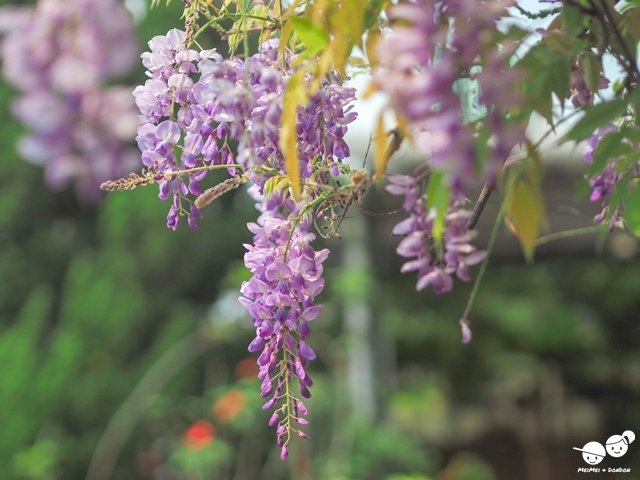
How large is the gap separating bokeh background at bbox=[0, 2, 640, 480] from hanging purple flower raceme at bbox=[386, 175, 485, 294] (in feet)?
10.8

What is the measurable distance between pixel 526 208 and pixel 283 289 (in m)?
0.33

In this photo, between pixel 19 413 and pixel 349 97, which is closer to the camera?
pixel 349 97

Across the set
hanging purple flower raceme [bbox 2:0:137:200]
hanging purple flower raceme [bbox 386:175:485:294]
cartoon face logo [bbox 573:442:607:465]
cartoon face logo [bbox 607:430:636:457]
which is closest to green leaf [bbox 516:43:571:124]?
hanging purple flower raceme [bbox 386:175:485:294]

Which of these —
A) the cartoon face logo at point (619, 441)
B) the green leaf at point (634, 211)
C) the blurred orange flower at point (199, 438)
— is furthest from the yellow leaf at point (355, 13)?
the blurred orange flower at point (199, 438)

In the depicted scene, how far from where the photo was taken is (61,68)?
0.51 meters

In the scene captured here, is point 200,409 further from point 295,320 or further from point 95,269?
point 295,320

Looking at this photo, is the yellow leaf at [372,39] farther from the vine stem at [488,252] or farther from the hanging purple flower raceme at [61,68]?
the hanging purple flower raceme at [61,68]

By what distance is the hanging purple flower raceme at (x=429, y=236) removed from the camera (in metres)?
0.75

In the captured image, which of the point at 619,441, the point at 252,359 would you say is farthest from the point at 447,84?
the point at 252,359

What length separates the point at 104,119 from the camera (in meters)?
0.52

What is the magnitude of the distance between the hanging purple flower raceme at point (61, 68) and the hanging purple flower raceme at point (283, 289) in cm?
41

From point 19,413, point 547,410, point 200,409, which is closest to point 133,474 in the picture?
point 200,409

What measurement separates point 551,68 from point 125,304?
481 cm

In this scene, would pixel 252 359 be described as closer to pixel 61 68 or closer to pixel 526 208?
pixel 526 208
